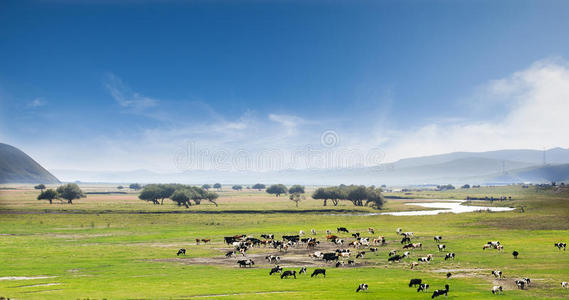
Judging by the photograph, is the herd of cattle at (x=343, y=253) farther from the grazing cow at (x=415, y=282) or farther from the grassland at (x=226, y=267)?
the grassland at (x=226, y=267)

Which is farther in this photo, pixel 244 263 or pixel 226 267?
pixel 244 263

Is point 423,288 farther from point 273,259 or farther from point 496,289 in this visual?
point 273,259

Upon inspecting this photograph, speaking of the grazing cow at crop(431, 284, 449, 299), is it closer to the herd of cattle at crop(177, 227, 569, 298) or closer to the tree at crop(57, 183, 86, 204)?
the herd of cattle at crop(177, 227, 569, 298)

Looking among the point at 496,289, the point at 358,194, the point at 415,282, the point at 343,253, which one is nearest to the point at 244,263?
the point at 343,253

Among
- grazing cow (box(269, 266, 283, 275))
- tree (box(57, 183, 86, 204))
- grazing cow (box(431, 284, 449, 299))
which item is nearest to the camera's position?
grazing cow (box(431, 284, 449, 299))

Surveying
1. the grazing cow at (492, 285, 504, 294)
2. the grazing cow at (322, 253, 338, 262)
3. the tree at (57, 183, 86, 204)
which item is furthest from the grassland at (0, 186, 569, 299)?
the tree at (57, 183, 86, 204)

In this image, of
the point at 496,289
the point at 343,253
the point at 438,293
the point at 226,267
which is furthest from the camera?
the point at 343,253

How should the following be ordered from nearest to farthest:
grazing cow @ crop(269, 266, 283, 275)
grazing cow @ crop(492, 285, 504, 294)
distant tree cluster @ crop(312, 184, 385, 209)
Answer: grazing cow @ crop(492, 285, 504, 294) < grazing cow @ crop(269, 266, 283, 275) < distant tree cluster @ crop(312, 184, 385, 209)

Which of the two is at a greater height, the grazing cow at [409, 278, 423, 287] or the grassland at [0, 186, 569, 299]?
the grazing cow at [409, 278, 423, 287]

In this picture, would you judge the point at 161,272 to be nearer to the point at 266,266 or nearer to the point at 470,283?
the point at 266,266

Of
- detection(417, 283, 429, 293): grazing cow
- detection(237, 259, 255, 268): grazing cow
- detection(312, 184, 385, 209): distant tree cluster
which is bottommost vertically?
detection(237, 259, 255, 268): grazing cow

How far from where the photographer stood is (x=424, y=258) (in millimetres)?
38375

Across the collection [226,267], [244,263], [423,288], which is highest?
[423,288]

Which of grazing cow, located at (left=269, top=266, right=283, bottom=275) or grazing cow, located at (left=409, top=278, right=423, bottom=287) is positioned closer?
grazing cow, located at (left=409, top=278, right=423, bottom=287)
